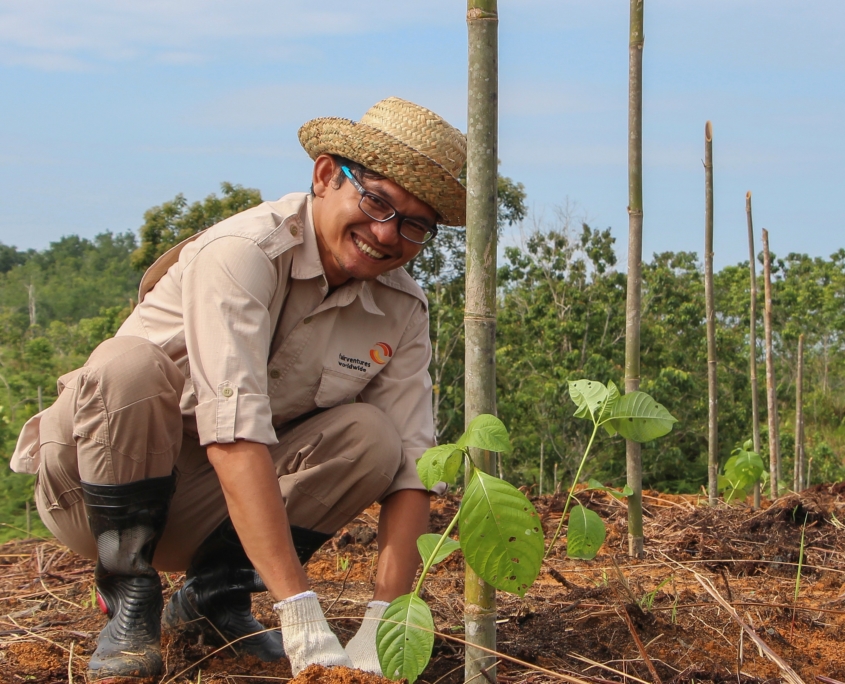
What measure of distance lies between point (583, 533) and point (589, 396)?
296 millimetres

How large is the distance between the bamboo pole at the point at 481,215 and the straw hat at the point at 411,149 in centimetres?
42

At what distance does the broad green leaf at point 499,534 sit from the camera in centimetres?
141

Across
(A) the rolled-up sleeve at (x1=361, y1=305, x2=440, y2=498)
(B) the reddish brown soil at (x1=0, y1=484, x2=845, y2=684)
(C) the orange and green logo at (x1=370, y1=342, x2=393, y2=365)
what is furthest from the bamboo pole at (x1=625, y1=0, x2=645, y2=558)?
(C) the orange and green logo at (x1=370, y1=342, x2=393, y2=365)

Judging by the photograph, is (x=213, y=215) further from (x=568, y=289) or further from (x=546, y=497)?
(x=546, y=497)

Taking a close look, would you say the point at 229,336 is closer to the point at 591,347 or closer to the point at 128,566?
the point at 128,566

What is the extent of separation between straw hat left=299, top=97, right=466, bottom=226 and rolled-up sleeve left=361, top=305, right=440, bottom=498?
416 millimetres

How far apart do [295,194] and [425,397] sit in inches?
24.8

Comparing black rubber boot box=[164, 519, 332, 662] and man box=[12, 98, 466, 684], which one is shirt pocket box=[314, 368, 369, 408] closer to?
man box=[12, 98, 466, 684]

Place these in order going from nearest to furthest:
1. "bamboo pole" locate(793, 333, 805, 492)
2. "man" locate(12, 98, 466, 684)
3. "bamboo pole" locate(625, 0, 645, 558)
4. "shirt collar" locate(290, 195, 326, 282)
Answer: "man" locate(12, 98, 466, 684)
"shirt collar" locate(290, 195, 326, 282)
"bamboo pole" locate(625, 0, 645, 558)
"bamboo pole" locate(793, 333, 805, 492)

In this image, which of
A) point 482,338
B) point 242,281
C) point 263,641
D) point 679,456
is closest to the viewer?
point 482,338

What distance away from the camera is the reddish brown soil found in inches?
72.2

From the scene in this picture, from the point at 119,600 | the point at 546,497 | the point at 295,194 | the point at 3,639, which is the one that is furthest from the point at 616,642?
the point at 546,497

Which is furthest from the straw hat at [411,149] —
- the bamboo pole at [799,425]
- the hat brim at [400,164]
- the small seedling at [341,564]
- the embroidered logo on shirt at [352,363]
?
the bamboo pole at [799,425]

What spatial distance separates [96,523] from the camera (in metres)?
1.92
